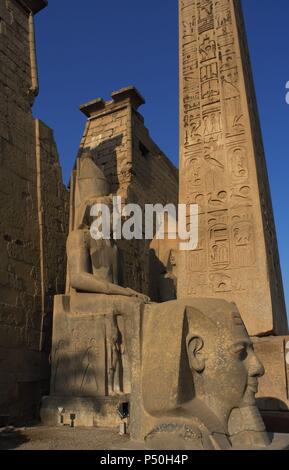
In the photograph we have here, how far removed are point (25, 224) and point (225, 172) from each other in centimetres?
282

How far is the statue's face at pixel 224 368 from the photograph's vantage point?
2.64 meters

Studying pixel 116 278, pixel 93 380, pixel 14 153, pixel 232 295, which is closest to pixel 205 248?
pixel 232 295

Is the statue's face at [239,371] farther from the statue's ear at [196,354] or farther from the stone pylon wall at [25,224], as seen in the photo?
the stone pylon wall at [25,224]

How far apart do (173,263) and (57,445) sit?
21.7 ft

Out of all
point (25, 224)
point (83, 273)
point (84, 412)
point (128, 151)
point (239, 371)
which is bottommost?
point (84, 412)

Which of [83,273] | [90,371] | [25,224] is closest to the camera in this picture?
[90,371]

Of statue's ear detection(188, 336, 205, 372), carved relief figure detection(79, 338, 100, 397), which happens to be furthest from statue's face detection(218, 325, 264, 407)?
carved relief figure detection(79, 338, 100, 397)

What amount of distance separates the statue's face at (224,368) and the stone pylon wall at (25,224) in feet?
10.7

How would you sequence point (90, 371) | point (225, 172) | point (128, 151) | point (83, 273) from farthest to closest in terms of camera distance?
point (128, 151)
point (83, 273)
point (225, 172)
point (90, 371)

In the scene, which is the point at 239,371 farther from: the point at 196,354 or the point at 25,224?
the point at 25,224

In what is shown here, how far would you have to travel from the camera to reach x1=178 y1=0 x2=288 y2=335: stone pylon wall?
4531mm

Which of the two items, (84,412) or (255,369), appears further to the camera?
(84,412)

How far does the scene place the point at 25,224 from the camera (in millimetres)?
6129

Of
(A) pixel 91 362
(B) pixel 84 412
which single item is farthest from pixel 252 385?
(A) pixel 91 362
